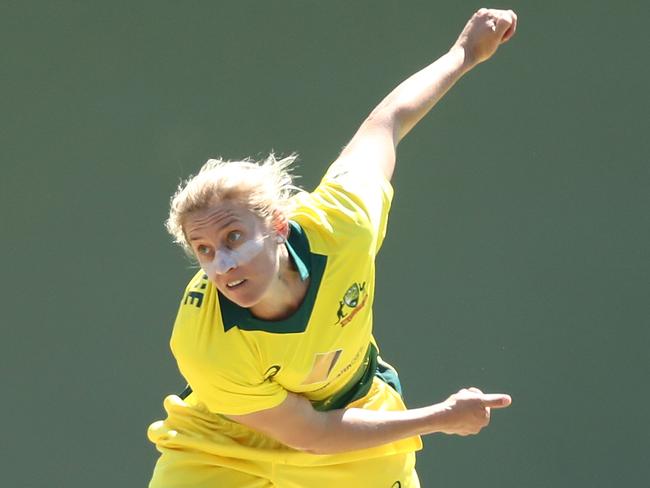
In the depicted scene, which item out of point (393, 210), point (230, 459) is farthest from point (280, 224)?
point (393, 210)

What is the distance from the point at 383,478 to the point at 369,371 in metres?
0.26

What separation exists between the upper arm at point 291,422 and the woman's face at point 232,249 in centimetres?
25

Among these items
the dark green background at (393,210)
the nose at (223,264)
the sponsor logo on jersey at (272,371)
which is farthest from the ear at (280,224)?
the dark green background at (393,210)

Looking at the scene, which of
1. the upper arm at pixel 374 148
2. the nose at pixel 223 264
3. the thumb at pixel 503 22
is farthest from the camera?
the thumb at pixel 503 22

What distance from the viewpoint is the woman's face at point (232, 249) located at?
2605mm

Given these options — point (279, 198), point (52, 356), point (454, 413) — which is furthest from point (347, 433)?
point (52, 356)

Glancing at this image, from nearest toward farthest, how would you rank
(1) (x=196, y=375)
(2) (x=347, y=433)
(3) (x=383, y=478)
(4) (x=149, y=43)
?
(1) (x=196, y=375) → (2) (x=347, y=433) → (3) (x=383, y=478) → (4) (x=149, y=43)

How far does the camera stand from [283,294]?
2709 millimetres

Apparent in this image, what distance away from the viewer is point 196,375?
2631 mm

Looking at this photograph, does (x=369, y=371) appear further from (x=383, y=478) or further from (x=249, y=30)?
(x=249, y=30)

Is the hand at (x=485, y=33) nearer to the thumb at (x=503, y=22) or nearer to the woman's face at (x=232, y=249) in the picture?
the thumb at (x=503, y=22)

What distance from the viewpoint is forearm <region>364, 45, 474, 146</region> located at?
3141mm

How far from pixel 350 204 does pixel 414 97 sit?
1.46 feet

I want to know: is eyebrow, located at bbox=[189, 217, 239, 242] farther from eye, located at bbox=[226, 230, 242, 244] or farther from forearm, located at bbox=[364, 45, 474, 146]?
forearm, located at bbox=[364, 45, 474, 146]
